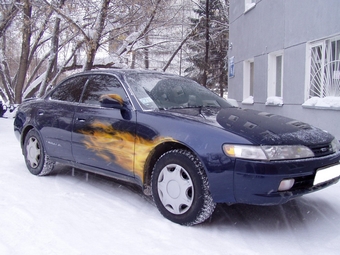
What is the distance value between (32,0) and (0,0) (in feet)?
7.20

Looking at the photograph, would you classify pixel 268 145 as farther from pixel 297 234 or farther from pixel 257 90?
pixel 257 90

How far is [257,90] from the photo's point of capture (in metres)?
10.3

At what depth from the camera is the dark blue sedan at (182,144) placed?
2680mm

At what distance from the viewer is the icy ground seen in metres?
2.60

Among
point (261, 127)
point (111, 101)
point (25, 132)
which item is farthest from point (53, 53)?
point (261, 127)

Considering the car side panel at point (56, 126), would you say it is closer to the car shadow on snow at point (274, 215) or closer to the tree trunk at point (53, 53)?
the car shadow on snow at point (274, 215)

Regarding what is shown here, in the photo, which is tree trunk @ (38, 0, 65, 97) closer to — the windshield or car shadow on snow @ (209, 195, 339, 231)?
the windshield

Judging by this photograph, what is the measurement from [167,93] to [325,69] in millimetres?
4566

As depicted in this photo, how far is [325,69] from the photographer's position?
6.88 m

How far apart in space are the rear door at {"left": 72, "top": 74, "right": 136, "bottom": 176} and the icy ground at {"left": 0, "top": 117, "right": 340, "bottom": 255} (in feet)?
1.44

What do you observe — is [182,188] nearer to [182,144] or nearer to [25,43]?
[182,144]

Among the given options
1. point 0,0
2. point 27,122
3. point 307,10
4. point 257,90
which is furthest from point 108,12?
point 27,122

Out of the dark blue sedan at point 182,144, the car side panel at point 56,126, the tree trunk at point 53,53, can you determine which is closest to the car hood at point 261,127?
the dark blue sedan at point 182,144

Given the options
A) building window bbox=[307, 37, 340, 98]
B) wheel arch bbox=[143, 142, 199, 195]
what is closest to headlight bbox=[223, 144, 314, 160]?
wheel arch bbox=[143, 142, 199, 195]
